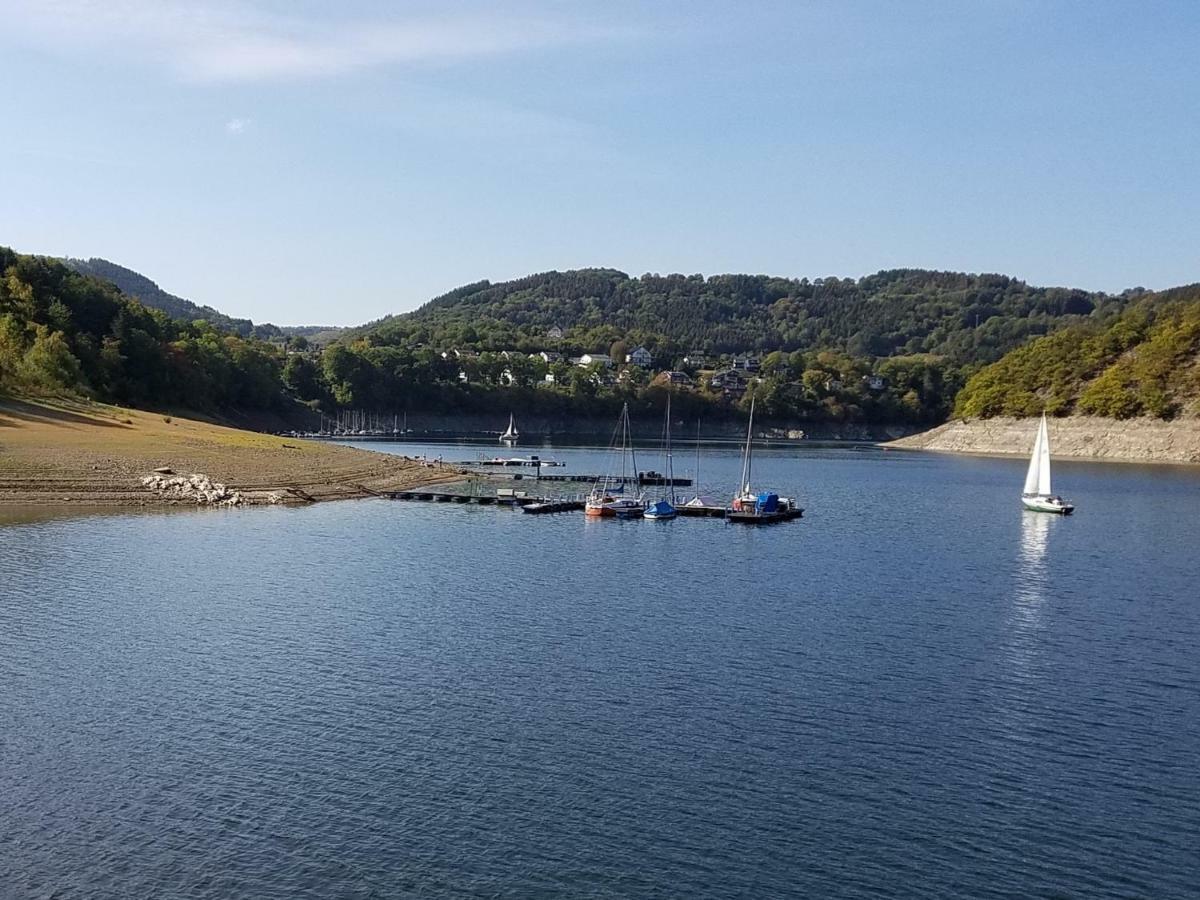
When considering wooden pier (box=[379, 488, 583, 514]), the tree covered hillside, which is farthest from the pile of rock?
the tree covered hillside

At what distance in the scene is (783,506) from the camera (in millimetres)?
82812

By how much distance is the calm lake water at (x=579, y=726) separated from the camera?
815 inches

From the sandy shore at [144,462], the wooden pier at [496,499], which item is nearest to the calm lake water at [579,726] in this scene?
the sandy shore at [144,462]

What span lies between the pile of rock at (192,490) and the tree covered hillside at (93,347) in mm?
31248

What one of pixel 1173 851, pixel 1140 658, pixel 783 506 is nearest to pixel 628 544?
pixel 783 506

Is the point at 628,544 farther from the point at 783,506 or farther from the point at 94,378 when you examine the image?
the point at 94,378

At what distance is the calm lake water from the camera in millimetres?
20703

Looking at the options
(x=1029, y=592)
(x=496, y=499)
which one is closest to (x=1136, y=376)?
(x=496, y=499)

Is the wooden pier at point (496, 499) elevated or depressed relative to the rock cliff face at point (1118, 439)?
depressed

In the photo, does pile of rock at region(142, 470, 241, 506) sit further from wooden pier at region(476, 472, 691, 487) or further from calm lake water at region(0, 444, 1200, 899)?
wooden pier at region(476, 472, 691, 487)

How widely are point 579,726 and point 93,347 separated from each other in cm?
11497

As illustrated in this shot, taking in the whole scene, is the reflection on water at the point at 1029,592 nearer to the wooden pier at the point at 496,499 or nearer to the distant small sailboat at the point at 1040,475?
the distant small sailboat at the point at 1040,475

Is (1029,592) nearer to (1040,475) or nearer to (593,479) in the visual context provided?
(1040,475)

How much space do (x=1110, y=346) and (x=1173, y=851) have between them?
7662 inches
